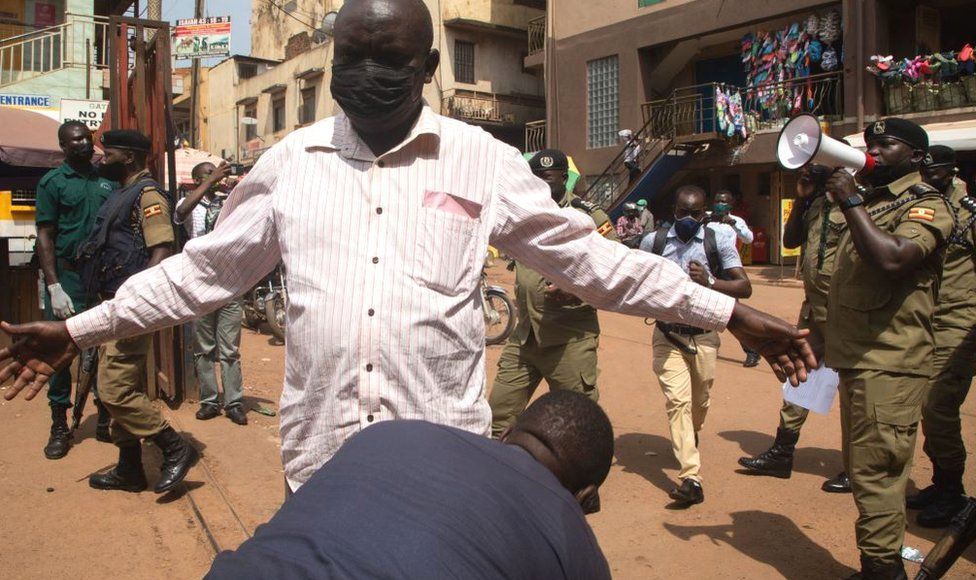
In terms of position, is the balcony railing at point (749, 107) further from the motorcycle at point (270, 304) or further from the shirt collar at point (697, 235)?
the shirt collar at point (697, 235)

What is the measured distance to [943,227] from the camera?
343 cm

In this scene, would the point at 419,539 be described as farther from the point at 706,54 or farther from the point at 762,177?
the point at 706,54

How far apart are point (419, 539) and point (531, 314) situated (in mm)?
3337

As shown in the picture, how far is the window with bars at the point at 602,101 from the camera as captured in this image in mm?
21453

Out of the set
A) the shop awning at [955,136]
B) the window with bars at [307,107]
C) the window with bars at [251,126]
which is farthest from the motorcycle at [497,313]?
the window with bars at [251,126]

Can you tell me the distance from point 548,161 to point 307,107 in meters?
27.5

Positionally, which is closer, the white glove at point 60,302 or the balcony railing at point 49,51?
the white glove at point 60,302

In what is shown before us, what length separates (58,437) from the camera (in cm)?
546

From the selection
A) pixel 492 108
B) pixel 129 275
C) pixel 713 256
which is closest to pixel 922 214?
pixel 713 256

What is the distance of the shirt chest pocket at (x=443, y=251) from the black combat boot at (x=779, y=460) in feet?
12.2

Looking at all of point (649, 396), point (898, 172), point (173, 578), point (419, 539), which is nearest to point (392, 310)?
point (419, 539)

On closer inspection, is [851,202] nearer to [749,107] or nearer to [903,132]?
[903,132]

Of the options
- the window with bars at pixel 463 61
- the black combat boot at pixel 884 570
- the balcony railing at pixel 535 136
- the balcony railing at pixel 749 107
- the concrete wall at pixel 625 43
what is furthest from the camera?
the window with bars at pixel 463 61

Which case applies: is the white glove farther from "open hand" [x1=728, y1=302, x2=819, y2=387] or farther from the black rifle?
"open hand" [x1=728, y1=302, x2=819, y2=387]
